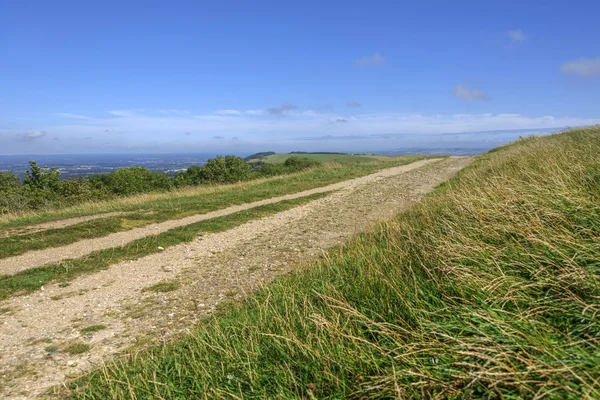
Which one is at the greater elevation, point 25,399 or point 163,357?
point 163,357

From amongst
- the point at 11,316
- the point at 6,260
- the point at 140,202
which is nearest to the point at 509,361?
the point at 11,316

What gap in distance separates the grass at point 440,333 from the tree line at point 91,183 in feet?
75.3

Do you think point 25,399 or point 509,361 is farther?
point 25,399

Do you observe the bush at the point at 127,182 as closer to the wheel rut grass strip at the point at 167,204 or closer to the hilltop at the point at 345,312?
the wheel rut grass strip at the point at 167,204

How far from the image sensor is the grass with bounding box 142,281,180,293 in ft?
24.9

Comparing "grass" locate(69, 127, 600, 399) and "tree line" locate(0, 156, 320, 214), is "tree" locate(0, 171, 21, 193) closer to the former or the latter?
"tree line" locate(0, 156, 320, 214)

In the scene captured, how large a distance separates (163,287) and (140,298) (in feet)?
1.91

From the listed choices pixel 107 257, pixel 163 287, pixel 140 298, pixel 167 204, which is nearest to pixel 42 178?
pixel 167 204

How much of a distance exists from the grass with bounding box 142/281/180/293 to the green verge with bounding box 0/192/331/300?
2.28m

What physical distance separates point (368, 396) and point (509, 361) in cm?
96

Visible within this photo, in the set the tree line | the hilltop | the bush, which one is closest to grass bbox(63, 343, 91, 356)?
the hilltop

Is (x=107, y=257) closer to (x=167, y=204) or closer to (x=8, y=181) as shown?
(x=167, y=204)

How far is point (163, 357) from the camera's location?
13.4 ft

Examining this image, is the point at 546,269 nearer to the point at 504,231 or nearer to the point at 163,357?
the point at 504,231
